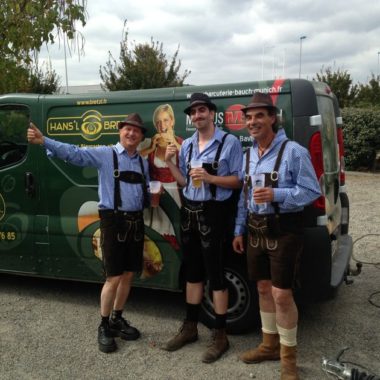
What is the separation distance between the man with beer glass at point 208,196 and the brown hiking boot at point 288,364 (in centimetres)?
56

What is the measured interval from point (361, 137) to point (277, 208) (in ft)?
38.8

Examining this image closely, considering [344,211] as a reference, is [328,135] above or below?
above

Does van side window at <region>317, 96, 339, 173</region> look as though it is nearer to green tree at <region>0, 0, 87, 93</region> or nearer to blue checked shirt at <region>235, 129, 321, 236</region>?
blue checked shirt at <region>235, 129, 321, 236</region>

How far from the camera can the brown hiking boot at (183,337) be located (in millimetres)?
3490

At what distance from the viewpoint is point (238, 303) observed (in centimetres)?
367

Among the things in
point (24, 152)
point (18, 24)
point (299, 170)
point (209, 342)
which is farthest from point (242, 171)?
point (18, 24)

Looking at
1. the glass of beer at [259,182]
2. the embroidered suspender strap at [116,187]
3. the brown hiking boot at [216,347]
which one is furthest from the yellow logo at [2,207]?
the glass of beer at [259,182]

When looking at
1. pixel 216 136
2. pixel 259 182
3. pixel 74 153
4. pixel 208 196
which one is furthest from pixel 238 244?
pixel 74 153

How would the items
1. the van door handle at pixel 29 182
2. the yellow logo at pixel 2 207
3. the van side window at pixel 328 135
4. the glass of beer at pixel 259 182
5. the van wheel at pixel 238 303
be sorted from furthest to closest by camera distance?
the yellow logo at pixel 2 207, the van door handle at pixel 29 182, the van wheel at pixel 238 303, the van side window at pixel 328 135, the glass of beer at pixel 259 182

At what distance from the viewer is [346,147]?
14.1m

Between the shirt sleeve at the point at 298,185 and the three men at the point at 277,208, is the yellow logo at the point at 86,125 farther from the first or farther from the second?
the shirt sleeve at the point at 298,185

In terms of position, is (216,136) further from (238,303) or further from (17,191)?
(17,191)

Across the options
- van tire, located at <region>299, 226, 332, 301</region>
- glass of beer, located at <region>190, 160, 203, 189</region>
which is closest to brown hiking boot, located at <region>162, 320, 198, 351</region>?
van tire, located at <region>299, 226, 332, 301</region>

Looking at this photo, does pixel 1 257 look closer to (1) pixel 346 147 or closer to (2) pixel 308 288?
(2) pixel 308 288
